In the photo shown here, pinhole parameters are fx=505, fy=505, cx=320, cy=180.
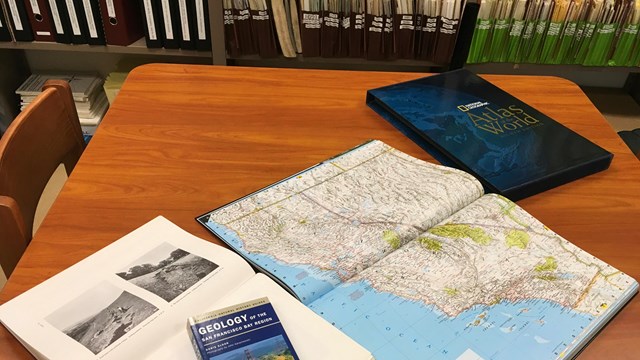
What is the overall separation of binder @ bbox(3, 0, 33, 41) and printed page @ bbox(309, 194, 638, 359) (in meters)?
1.79

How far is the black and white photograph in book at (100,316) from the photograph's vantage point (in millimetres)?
558

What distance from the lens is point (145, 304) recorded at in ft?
1.97

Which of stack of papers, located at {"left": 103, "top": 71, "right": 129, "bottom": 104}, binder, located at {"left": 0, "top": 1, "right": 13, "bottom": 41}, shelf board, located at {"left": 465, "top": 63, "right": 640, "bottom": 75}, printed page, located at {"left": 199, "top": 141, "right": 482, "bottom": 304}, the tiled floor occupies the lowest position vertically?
the tiled floor

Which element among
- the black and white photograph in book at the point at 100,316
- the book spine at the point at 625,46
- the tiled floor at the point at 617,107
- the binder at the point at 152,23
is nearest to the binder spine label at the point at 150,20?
the binder at the point at 152,23

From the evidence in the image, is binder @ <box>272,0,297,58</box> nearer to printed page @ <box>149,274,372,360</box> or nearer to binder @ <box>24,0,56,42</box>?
binder @ <box>24,0,56,42</box>

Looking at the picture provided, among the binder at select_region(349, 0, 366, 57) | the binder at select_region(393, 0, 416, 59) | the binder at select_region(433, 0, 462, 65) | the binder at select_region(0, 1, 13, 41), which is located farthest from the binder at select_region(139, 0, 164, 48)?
the binder at select_region(433, 0, 462, 65)

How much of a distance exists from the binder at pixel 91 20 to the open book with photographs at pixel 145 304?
142 centimetres

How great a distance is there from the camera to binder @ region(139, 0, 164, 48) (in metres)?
1.82

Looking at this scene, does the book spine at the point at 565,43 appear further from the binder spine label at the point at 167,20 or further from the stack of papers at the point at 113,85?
the stack of papers at the point at 113,85

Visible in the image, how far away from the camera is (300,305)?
607 millimetres

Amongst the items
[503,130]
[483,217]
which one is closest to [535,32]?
[503,130]

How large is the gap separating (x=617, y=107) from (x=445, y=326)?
2298mm

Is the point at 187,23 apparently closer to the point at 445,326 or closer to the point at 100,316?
the point at 100,316

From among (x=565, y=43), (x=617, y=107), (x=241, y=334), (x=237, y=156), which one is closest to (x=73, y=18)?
(x=237, y=156)
